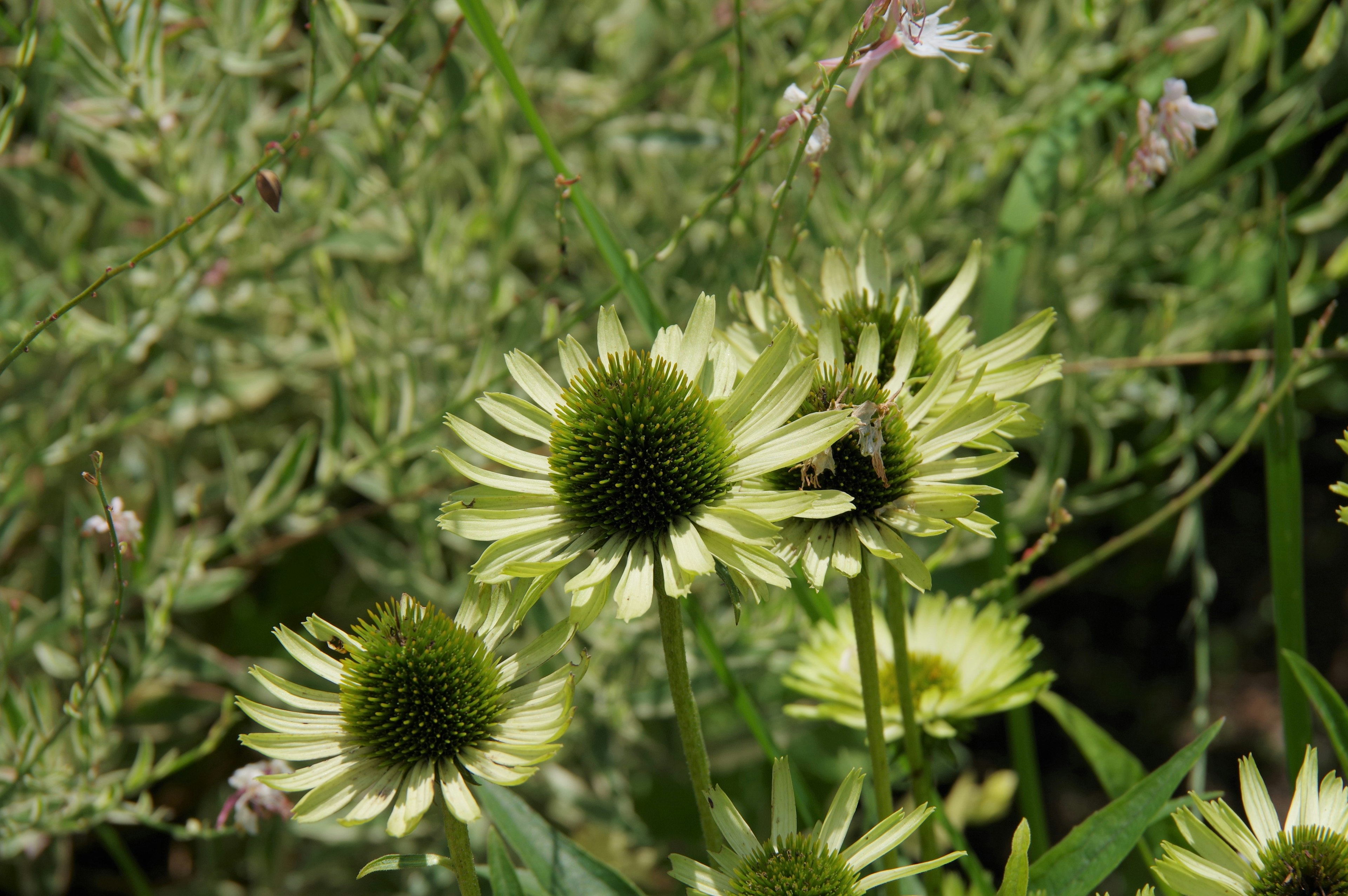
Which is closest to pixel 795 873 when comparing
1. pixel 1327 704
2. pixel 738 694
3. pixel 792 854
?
pixel 792 854

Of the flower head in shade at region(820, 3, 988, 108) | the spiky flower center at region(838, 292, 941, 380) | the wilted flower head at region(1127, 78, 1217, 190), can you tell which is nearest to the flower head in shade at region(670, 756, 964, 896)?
the spiky flower center at region(838, 292, 941, 380)

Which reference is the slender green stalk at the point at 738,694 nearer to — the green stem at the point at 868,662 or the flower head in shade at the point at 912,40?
the green stem at the point at 868,662

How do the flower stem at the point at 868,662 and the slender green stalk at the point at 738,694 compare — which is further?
the slender green stalk at the point at 738,694

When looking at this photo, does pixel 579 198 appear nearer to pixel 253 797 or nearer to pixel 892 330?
pixel 892 330

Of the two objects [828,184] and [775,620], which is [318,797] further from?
[828,184]

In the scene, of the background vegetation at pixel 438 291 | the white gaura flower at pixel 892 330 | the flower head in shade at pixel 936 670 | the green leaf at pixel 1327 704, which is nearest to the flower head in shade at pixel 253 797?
the background vegetation at pixel 438 291

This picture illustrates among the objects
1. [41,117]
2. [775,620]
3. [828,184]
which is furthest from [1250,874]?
[41,117]
